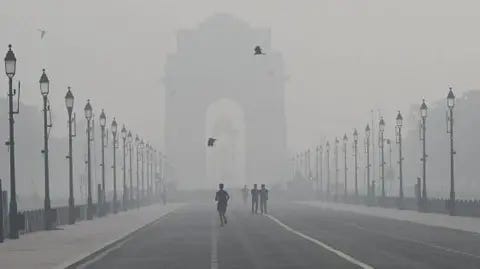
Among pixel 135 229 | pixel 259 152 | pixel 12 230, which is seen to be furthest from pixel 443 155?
pixel 12 230

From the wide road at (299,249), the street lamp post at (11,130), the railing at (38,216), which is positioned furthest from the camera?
the railing at (38,216)

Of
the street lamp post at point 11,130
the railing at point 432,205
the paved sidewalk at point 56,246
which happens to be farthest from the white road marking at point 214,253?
the railing at point 432,205

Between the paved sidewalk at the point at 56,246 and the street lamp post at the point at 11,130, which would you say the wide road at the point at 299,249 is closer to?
the paved sidewalk at the point at 56,246

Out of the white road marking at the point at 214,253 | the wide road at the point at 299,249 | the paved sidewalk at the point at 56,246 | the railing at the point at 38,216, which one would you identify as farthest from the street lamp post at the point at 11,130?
the white road marking at the point at 214,253

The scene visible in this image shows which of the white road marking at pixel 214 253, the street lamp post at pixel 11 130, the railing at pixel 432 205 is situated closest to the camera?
the white road marking at pixel 214 253

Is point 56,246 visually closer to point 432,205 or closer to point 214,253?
point 214,253

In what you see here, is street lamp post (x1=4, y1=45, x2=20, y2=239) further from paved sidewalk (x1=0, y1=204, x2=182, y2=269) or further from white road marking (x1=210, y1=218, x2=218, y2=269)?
white road marking (x1=210, y1=218, x2=218, y2=269)

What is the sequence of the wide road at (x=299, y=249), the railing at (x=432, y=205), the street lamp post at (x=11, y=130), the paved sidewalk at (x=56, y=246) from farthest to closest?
the railing at (x=432, y=205)
the street lamp post at (x=11, y=130)
the paved sidewalk at (x=56, y=246)
the wide road at (x=299, y=249)

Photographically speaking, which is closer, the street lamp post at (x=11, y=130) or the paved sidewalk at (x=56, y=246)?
the paved sidewalk at (x=56, y=246)

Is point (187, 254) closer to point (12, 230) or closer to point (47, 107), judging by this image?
point (12, 230)

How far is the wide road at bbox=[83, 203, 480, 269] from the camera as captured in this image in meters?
25.9

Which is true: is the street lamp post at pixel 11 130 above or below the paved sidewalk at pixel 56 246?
above

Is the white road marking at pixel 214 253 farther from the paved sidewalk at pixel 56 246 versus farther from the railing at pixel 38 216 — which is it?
the railing at pixel 38 216

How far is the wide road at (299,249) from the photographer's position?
Result: 25906 millimetres
